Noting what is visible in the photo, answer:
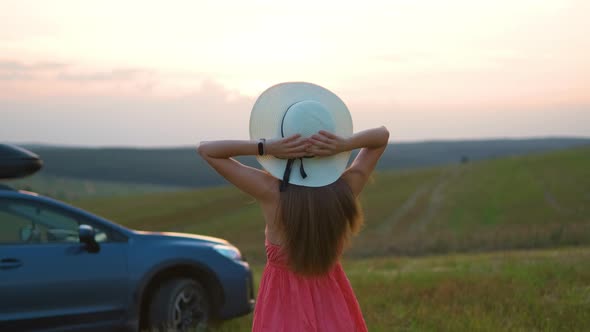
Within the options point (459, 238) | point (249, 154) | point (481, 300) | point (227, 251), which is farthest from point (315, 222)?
point (459, 238)

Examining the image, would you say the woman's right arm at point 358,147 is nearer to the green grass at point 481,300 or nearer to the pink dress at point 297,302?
the pink dress at point 297,302

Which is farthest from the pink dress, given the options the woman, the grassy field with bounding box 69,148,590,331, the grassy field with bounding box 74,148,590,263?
the grassy field with bounding box 74,148,590,263

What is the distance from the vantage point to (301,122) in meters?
3.36

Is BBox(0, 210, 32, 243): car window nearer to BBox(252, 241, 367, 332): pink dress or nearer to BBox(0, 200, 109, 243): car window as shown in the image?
BBox(0, 200, 109, 243): car window

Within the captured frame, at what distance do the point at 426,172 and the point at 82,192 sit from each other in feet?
118

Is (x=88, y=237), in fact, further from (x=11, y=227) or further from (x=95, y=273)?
(x=11, y=227)

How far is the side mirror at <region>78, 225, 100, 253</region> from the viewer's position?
638 centimetres

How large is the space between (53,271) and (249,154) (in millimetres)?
3557

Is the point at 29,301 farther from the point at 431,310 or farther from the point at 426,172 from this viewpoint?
the point at 426,172

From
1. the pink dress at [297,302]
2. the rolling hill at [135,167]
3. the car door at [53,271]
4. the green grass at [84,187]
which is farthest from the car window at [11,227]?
the rolling hill at [135,167]

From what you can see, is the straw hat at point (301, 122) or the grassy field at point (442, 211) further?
the grassy field at point (442, 211)

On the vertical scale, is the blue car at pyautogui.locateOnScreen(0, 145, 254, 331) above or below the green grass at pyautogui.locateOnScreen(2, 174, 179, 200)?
above

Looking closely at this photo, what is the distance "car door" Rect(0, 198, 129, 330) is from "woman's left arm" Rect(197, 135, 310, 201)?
11.1ft

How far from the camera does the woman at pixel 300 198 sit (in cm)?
332
